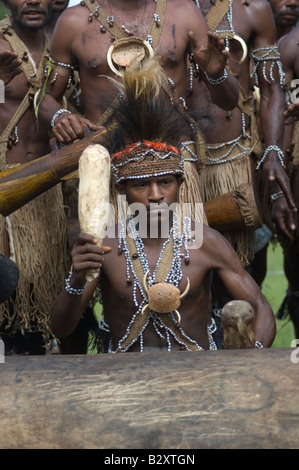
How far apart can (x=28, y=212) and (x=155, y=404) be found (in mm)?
2342

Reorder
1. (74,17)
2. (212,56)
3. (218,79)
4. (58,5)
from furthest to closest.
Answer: (58,5) < (74,17) < (218,79) < (212,56)

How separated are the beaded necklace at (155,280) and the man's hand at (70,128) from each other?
528 millimetres

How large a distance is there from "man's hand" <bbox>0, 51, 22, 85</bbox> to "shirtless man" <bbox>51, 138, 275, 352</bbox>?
66 centimetres

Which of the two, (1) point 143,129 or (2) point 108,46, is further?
(2) point 108,46

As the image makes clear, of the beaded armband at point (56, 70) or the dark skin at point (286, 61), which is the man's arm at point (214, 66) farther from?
the beaded armband at point (56, 70)

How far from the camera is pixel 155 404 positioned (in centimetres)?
337

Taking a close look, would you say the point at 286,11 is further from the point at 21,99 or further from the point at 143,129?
the point at 143,129

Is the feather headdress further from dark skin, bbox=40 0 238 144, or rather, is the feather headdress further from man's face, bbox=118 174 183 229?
dark skin, bbox=40 0 238 144

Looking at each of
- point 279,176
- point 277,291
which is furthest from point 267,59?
point 277,291

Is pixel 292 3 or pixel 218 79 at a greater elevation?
pixel 292 3

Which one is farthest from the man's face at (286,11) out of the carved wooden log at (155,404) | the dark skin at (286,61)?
the carved wooden log at (155,404)

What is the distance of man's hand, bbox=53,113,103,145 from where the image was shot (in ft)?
15.5

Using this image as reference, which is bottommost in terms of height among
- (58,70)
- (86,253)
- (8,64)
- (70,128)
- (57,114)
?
(86,253)

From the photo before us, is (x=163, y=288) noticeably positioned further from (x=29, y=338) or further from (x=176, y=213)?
(x=29, y=338)
